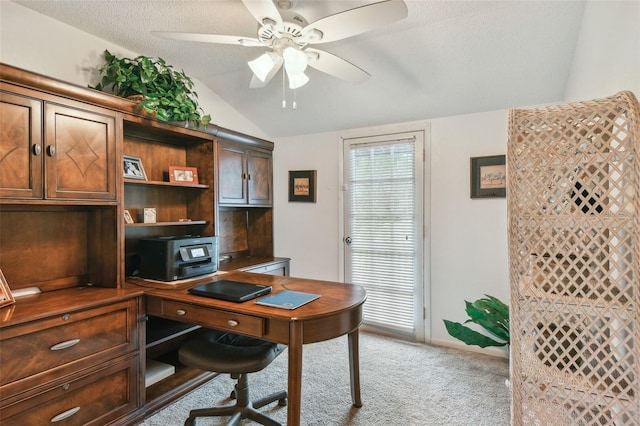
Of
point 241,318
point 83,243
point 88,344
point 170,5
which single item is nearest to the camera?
point 241,318

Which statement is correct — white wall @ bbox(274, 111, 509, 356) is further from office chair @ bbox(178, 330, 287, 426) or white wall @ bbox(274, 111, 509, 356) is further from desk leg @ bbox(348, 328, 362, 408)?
office chair @ bbox(178, 330, 287, 426)

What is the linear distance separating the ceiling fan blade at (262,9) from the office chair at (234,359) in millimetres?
1677

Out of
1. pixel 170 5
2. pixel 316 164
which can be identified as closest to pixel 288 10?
pixel 170 5

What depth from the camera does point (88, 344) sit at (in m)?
1.89

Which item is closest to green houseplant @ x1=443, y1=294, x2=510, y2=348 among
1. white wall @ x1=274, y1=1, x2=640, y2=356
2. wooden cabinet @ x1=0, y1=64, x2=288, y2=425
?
white wall @ x1=274, y1=1, x2=640, y2=356

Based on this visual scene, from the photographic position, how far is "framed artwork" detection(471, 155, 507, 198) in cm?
292

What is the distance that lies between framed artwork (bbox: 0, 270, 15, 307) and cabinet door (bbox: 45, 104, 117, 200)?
509 mm

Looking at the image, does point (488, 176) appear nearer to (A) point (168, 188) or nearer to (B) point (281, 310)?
(B) point (281, 310)

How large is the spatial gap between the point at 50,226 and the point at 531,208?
8.83ft

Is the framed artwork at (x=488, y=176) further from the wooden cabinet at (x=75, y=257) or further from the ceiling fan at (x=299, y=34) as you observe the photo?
the wooden cabinet at (x=75, y=257)

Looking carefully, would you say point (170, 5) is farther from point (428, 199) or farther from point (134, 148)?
point (428, 199)

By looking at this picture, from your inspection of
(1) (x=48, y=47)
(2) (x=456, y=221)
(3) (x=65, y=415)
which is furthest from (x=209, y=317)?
(2) (x=456, y=221)

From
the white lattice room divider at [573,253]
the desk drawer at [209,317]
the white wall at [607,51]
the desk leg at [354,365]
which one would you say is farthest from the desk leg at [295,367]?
the white wall at [607,51]

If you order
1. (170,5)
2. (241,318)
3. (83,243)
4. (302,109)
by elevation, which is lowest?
(241,318)
